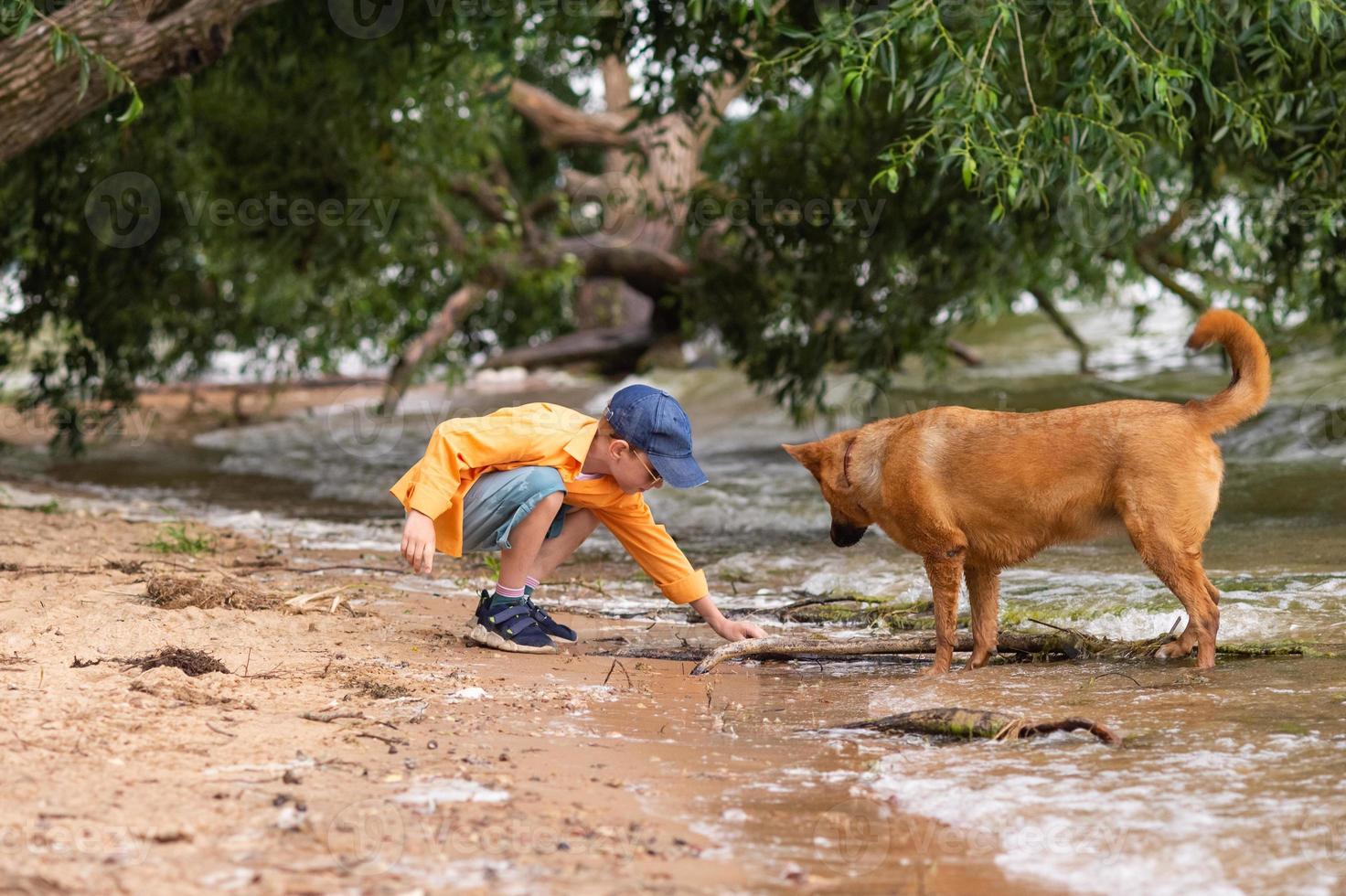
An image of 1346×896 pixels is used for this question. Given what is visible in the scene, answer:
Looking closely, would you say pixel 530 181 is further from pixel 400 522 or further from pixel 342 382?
pixel 400 522

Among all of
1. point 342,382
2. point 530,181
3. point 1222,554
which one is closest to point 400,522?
point 1222,554

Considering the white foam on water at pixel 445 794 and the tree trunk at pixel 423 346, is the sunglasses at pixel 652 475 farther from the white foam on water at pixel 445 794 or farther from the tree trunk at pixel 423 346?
the tree trunk at pixel 423 346

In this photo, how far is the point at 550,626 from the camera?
224 inches

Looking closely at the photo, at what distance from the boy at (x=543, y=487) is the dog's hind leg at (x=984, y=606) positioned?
89 centimetres

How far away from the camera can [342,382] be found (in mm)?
22781

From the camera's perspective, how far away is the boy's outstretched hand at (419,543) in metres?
4.83

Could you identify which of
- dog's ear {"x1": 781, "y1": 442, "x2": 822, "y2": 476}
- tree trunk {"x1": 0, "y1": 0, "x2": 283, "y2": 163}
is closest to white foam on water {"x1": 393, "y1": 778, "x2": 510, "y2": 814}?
dog's ear {"x1": 781, "y1": 442, "x2": 822, "y2": 476}

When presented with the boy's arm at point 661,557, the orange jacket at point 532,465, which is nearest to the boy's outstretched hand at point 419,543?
the orange jacket at point 532,465

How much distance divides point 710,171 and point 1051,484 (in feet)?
28.2

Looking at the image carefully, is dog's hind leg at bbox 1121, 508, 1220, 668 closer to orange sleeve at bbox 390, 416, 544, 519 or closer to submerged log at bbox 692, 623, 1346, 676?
submerged log at bbox 692, 623, 1346, 676

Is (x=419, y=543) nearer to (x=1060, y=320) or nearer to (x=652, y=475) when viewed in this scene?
(x=652, y=475)

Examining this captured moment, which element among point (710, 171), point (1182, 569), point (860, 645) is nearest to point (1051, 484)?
point (1182, 569)

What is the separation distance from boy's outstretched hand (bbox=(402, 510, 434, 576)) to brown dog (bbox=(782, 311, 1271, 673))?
69.3 inches

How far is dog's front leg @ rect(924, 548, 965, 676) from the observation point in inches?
205
